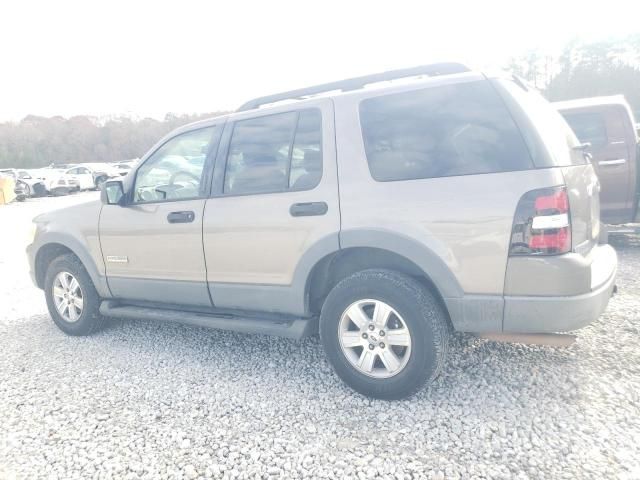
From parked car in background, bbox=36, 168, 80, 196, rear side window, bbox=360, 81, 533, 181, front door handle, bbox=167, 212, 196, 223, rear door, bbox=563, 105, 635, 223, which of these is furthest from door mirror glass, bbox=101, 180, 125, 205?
parked car in background, bbox=36, 168, 80, 196

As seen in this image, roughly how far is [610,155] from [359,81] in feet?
14.7

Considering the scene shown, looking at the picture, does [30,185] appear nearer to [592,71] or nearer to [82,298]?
[82,298]

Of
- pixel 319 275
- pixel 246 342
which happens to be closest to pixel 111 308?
pixel 246 342

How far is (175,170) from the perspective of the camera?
12.1ft

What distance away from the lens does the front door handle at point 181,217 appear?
3.39 m

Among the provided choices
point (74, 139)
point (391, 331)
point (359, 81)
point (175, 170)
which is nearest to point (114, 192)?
point (175, 170)

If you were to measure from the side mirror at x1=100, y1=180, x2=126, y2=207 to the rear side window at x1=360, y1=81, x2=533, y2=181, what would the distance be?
6.94ft

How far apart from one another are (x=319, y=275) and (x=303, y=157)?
2.58 ft

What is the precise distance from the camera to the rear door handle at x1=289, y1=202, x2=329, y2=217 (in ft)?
9.42

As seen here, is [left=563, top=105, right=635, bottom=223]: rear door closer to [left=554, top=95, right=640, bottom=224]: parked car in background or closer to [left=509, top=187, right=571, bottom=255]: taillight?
[left=554, top=95, right=640, bottom=224]: parked car in background

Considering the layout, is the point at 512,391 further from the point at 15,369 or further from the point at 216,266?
the point at 15,369

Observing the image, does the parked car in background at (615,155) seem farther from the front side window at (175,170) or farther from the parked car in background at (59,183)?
the parked car in background at (59,183)

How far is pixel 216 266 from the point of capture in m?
3.34

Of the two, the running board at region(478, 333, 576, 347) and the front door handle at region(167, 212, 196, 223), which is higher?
the front door handle at region(167, 212, 196, 223)
